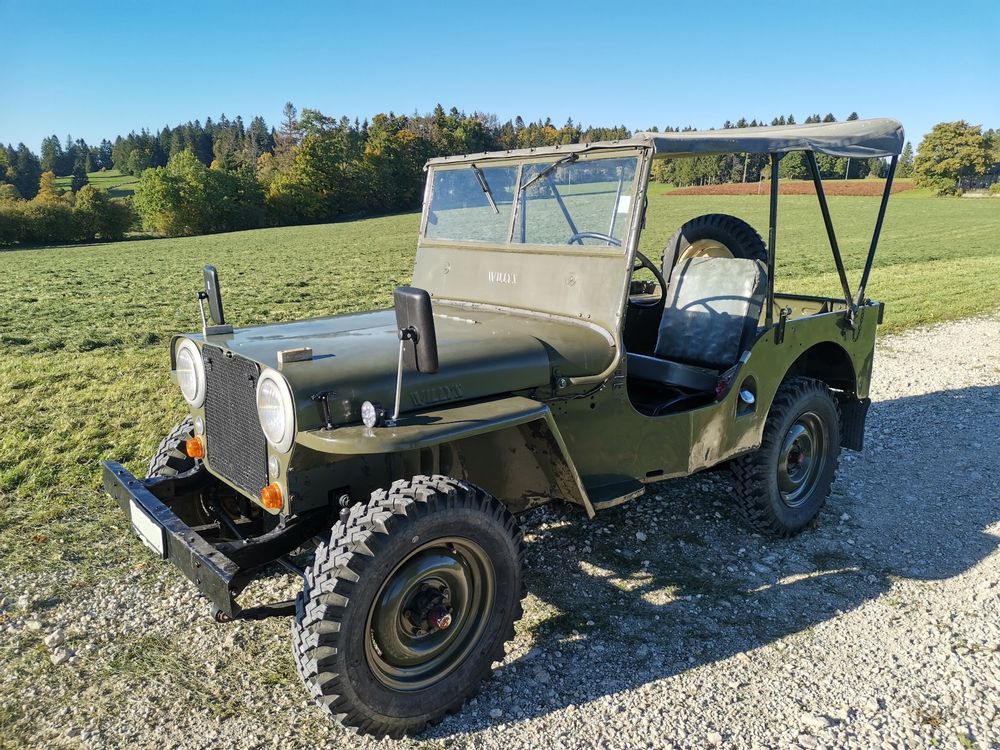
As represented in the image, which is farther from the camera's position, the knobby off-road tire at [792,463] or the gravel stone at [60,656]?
the knobby off-road tire at [792,463]

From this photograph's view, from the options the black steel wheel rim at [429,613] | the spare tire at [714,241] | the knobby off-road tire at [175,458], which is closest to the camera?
the black steel wheel rim at [429,613]

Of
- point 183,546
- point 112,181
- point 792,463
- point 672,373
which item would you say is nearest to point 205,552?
point 183,546

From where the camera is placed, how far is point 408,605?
299 centimetres

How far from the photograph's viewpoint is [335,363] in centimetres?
304

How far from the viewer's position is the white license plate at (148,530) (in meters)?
3.09

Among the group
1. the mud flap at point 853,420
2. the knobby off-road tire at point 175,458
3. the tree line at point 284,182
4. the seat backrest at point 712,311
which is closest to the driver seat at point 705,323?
the seat backrest at point 712,311

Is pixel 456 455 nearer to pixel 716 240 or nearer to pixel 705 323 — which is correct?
pixel 705 323

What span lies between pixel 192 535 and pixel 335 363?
0.95 m

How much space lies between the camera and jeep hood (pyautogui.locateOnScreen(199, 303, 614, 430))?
2.93 meters

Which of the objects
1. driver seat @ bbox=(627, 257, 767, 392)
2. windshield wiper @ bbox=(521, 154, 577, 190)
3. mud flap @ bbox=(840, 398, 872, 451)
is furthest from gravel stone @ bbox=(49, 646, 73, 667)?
mud flap @ bbox=(840, 398, 872, 451)

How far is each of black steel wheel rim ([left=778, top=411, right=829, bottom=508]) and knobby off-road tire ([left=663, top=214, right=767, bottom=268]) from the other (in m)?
1.22

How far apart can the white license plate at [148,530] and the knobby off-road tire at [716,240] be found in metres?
3.95

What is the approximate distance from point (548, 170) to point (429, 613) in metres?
2.42

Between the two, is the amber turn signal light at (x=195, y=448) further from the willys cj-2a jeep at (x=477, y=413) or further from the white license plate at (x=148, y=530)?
the white license plate at (x=148, y=530)
